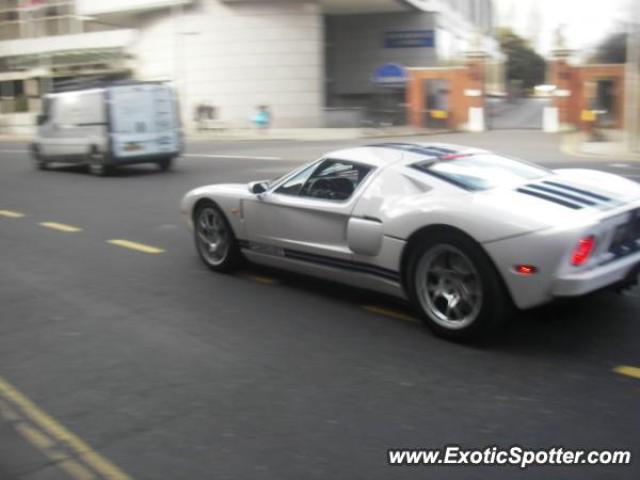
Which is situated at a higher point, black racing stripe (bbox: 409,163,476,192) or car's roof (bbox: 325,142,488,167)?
car's roof (bbox: 325,142,488,167)

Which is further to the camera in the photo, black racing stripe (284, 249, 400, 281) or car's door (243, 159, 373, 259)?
car's door (243, 159, 373, 259)

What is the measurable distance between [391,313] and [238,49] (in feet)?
120

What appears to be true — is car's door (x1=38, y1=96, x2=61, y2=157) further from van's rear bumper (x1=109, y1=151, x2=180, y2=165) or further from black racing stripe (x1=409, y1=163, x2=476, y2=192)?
black racing stripe (x1=409, y1=163, x2=476, y2=192)

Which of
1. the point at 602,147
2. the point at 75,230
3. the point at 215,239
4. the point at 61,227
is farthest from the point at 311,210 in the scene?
the point at 602,147

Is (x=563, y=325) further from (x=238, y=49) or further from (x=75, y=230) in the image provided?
(x=238, y=49)

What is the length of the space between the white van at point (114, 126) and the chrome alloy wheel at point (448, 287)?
41.1 feet

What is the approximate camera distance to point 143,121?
16.8 meters

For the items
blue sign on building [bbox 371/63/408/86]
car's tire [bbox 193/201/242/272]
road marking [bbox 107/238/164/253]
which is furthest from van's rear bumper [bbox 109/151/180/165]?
blue sign on building [bbox 371/63/408/86]

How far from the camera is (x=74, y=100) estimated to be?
16.9 m

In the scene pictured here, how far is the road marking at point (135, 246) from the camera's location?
330 inches

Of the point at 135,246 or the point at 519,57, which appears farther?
the point at 519,57

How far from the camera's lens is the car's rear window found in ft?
17.4

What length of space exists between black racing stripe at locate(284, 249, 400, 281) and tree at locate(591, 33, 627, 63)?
129 ft

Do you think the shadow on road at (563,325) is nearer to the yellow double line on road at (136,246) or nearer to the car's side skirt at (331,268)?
the car's side skirt at (331,268)
